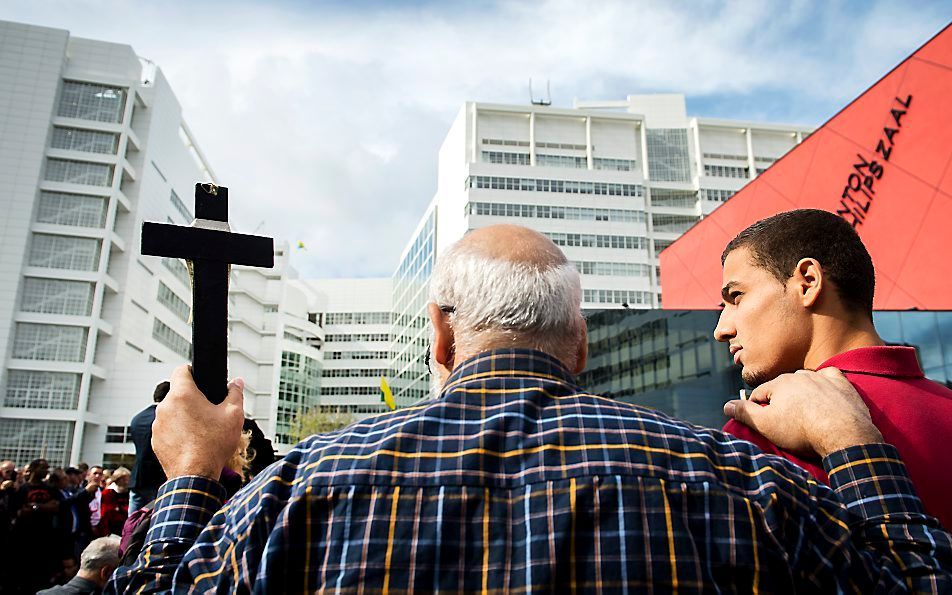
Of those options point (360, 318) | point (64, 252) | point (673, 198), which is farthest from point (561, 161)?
point (360, 318)

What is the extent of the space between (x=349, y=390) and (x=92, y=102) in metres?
54.0

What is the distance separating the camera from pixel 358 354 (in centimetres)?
9856

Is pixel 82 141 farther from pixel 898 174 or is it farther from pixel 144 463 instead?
pixel 144 463

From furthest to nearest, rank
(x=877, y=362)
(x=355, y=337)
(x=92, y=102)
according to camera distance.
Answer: (x=355, y=337), (x=92, y=102), (x=877, y=362)

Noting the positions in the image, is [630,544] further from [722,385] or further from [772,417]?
[722,385]

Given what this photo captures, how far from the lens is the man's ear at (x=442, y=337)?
156cm

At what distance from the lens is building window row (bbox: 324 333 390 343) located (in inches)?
3895

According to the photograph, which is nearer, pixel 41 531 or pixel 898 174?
pixel 41 531

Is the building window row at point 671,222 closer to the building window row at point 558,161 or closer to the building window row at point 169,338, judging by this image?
the building window row at point 558,161

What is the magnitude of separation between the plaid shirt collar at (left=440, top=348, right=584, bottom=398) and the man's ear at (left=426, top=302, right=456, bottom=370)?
12cm

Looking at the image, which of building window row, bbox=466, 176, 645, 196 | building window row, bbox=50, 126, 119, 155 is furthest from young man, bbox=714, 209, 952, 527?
building window row, bbox=466, 176, 645, 196

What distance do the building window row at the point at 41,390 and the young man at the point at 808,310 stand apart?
5017 centimetres

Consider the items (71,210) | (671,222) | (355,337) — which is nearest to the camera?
(71,210)

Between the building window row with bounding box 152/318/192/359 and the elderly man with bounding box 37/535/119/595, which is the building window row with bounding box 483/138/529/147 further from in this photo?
the elderly man with bounding box 37/535/119/595
